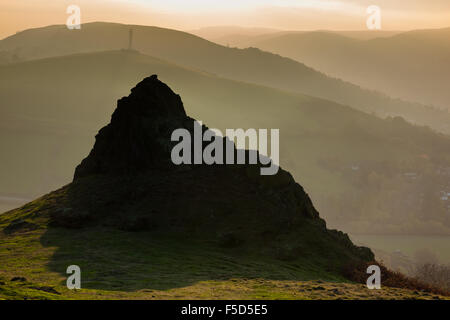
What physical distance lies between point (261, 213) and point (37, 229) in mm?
17987

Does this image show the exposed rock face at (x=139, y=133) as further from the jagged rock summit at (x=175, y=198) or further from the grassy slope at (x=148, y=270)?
the grassy slope at (x=148, y=270)

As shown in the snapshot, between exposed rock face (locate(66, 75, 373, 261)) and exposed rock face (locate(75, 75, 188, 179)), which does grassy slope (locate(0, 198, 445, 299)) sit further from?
exposed rock face (locate(75, 75, 188, 179))

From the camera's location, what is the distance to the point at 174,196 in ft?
170

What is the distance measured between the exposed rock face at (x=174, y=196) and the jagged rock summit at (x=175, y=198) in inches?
3.1

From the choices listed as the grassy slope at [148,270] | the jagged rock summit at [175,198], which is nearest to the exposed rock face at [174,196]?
the jagged rock summit at [175,198]

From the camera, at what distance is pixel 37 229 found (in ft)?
166

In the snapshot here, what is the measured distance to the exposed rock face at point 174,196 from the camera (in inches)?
1932

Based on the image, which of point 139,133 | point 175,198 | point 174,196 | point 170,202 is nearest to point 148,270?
point 170,202

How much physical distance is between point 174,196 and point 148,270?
41.1ft

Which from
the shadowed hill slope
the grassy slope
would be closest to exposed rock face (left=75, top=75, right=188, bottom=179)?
the shadowed hill slope

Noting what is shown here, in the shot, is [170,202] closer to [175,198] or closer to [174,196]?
[175,198]

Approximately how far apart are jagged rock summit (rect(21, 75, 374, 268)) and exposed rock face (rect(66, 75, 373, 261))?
0.26 ft

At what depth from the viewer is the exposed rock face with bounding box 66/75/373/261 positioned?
49.1m
